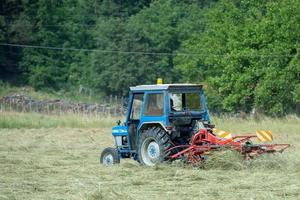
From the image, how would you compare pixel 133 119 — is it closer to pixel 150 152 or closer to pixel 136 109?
pixel 136 109

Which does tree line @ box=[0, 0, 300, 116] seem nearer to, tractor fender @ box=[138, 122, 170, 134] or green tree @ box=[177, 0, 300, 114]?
green tree @ box=[177, 0, 300, 114]

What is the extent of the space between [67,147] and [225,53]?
72.7 ft

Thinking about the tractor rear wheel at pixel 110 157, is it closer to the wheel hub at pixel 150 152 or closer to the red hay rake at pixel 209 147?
the wheel hub at pixel 150 152

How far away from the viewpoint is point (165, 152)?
18.5 m

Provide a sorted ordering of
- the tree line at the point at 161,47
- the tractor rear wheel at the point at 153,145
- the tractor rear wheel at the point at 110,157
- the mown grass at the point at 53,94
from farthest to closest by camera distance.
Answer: the mown grass at the point at 53,94, the tree line at the point at 161,47, the tractor rear wheel at the point at 110,157, the tractor rear wheel at the point at 153,145

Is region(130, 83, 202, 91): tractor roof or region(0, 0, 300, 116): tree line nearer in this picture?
region(130, 83, 202, 91): tractor roof

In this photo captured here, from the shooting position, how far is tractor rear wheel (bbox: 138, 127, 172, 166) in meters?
18.5

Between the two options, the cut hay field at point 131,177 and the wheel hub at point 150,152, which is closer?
the cut hay field at point 131,177

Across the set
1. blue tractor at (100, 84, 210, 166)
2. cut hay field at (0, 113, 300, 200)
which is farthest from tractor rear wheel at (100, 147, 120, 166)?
cut hay field at (0, 113, 300, 200)

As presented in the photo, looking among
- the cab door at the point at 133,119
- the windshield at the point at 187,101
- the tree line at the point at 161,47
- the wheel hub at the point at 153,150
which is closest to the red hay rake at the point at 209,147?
the wheel hub at the point at 153,150

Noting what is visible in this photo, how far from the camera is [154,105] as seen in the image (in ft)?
63.1

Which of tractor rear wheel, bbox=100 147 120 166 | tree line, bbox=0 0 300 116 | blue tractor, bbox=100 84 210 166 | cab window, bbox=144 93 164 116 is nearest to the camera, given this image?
blue tractor, bbox=100 84 210 166

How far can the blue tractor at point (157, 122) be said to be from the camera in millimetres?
18734

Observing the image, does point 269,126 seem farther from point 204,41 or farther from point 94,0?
point 94,0
